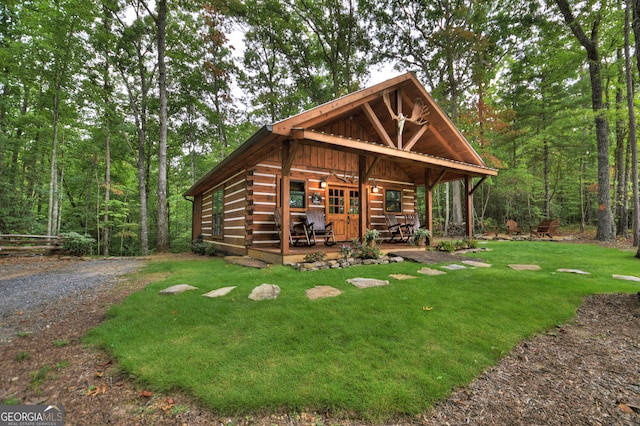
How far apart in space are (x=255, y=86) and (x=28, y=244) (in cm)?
1284

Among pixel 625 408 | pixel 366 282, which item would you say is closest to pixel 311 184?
pixel 366 282

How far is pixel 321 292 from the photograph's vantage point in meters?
3.69

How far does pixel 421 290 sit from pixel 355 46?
14005 mm

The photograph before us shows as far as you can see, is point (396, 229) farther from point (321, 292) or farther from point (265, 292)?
point (265, 292)

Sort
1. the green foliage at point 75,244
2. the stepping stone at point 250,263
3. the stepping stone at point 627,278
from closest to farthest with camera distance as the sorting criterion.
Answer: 1. the stepping stone at point 627,278
2. the stepping stone at point 250,263
3. the green foliage at point 75,244

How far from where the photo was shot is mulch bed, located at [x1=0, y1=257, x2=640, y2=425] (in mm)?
1499

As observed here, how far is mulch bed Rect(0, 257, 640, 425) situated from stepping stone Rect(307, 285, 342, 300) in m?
1.97

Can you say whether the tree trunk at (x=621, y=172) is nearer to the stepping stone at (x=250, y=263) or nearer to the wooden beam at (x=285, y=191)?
the wooden beam at (x=285, y=191)

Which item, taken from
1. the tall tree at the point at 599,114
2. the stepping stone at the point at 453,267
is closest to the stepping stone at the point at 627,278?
the stepping stone at the point at 453,267

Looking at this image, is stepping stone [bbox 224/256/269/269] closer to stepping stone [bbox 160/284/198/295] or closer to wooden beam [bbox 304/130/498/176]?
stepping stone [bbox 160/284/198/295]

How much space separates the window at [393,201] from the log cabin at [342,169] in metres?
0.04

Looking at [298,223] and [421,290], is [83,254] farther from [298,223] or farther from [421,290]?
[421,290]

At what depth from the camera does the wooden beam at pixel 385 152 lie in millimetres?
5321

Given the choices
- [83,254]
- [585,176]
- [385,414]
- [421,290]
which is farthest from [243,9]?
[585,176]
